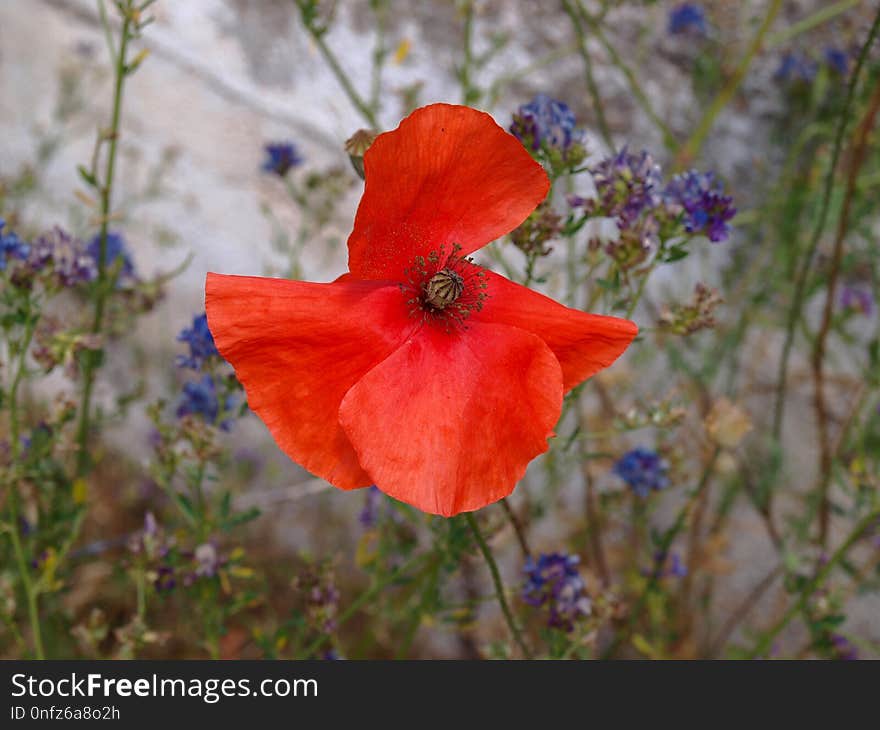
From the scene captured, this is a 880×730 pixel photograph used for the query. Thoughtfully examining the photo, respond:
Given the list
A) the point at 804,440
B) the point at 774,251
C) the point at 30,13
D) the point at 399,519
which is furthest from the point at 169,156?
the point at 804,440

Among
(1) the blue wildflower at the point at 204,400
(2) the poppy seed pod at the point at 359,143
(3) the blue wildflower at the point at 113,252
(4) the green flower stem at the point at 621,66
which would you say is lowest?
(2) the poppy seed pod at the point at 359,143

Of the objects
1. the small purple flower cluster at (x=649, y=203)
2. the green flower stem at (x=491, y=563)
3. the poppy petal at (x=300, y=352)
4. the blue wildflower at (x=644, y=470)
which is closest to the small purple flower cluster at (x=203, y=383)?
the poppy petal at (x=300, y=352)

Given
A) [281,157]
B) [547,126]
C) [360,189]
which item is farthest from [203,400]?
[360,189]

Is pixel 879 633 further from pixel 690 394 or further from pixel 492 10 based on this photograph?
pixel 492 10

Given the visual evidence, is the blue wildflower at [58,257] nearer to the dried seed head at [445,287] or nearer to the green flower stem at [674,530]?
the dried seed head at [445,287]

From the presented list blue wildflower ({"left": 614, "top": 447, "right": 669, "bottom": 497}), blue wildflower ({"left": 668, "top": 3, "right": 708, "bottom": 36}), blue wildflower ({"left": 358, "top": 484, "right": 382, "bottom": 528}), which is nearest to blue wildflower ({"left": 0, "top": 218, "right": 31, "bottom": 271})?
blue wildflower ({"left": 358, "top": 484, "right": 382, "bottom": 528})

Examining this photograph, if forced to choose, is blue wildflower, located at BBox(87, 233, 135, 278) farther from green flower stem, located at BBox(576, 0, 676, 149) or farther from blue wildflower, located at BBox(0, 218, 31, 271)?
green flower stem, located at BBox(576, 0, 676, 149)
